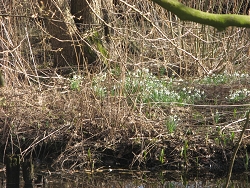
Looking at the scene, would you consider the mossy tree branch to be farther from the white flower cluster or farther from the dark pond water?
the white flower cluster

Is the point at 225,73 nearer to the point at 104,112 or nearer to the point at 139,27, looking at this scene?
the point at 139,27

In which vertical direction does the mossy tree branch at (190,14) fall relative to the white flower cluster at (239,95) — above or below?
above

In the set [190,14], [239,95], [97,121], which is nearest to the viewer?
[190,14]

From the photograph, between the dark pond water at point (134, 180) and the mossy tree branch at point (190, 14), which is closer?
the mossy tree branch at point (190, 14)

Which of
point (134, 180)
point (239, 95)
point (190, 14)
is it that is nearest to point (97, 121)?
point (134, 180)

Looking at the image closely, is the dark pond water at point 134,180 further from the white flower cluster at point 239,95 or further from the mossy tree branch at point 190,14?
the mossy tree branch at point 190,14

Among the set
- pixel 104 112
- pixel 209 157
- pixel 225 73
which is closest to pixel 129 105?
pixel 104 112

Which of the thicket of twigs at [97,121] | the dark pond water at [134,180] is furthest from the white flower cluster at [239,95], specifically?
the dark pond water at [134,180]

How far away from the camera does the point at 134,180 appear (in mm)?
7043

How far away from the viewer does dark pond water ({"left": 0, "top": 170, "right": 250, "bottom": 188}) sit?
6809 millimetres

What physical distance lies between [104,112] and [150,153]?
0.84m

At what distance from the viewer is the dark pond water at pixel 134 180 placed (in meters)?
6.81

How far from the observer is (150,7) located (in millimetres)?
10602

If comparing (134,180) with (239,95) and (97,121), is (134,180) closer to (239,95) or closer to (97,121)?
(97,121)
